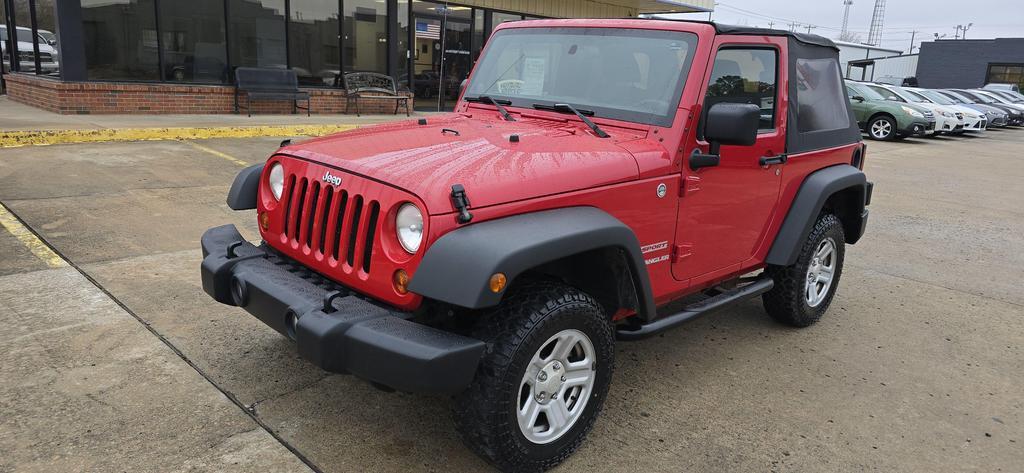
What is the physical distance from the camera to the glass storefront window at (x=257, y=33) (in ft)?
43.8

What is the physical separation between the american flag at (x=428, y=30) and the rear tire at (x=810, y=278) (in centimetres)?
1340

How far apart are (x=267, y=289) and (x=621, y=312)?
154cm

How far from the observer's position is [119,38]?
1216 centimetres

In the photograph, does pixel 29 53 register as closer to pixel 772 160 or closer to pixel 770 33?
pixel 770 33

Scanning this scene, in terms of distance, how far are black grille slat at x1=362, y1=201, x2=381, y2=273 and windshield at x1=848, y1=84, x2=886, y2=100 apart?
19889mm

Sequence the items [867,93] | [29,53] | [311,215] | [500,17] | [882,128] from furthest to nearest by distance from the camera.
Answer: [867,93]
[882,128]
[500,17]
[29,53]
[311,215]

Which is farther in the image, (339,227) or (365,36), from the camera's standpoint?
(365,36)

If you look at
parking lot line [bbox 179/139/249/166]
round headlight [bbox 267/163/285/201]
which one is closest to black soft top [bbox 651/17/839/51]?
round headlight [bbox 267/163/285/201]

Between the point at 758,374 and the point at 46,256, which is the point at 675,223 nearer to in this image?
the point at 758,374

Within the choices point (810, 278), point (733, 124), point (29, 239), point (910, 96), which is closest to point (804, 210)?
point (810, 278)

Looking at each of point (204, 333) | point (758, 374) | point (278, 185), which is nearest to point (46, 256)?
point (204, 333)

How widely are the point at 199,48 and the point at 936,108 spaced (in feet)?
62.4

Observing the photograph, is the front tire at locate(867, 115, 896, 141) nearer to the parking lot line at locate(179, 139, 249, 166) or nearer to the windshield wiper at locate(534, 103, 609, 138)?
the parking lot line at locate(179, 139, 249, 166)

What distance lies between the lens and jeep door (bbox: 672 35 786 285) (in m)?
3.44
